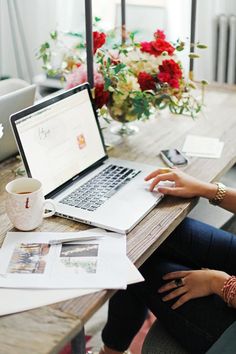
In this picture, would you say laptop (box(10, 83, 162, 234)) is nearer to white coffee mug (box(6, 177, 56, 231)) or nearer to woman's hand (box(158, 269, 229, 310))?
white coffee mug (box(6, 177, 56, 231))

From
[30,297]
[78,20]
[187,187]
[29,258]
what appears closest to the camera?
[30,297]

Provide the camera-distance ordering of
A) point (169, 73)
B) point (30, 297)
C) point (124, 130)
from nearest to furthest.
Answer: point (30, 297) < point (169, 73) < point (124, 130)

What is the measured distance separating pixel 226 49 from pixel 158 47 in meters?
1.59

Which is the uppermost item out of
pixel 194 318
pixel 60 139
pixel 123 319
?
pixel 60 139

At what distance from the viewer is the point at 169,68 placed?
1562 millimetres

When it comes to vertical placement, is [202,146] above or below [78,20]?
below

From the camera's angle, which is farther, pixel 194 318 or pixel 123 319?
pixel 123 319

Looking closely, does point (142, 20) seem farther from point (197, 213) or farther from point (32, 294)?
point (32, 294)

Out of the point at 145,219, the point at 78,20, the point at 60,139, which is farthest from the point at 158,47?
the point at 78,20

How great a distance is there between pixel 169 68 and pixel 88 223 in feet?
2.03

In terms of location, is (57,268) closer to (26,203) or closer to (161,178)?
(26,203)

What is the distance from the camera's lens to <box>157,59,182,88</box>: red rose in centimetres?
156

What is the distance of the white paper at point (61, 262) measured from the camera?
3.20 ft

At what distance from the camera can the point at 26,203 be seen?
1117mm
